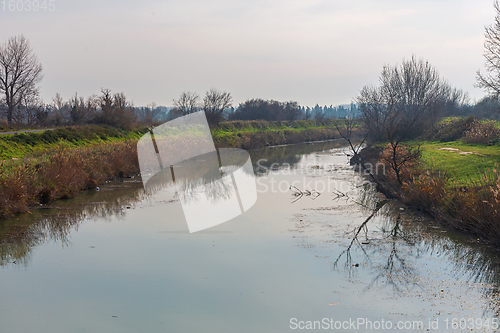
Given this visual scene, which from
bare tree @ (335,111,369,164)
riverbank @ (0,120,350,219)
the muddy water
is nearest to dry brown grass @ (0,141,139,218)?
riverbank @ (0,120,350,219)

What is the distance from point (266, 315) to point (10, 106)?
43147 millimetres

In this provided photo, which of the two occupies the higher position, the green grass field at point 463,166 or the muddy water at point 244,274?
the green grass field at point 463,166

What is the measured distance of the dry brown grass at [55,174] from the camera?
12.8 meters

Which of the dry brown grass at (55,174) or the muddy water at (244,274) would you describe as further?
the dry brown grass at (55,174)

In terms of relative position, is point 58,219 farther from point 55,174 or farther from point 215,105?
point 215,105

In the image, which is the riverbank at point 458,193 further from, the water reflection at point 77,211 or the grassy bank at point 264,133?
the grassy bank at point 264,133

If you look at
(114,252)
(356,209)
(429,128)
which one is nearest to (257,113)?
(429,128)

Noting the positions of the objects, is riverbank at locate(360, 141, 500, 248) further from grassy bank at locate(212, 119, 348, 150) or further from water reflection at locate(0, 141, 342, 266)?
grassy bank at locate(212, 119, 348, 150)

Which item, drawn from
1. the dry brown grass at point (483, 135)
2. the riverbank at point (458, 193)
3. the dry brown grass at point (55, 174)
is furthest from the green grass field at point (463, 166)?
the dry brown grass at point (55, 174)

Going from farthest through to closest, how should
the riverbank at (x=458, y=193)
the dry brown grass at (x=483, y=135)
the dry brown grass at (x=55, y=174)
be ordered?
1. the dry brown grass at (x=483, y=135)
2. the dry brown grass at (x=55, y=174)
3. the riverbank at (x=458, y=193)

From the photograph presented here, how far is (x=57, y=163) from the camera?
52.7 ft

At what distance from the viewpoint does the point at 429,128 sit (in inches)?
1448

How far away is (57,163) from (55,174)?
17.6 inches

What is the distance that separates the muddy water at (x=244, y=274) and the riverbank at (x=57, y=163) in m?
0.96
